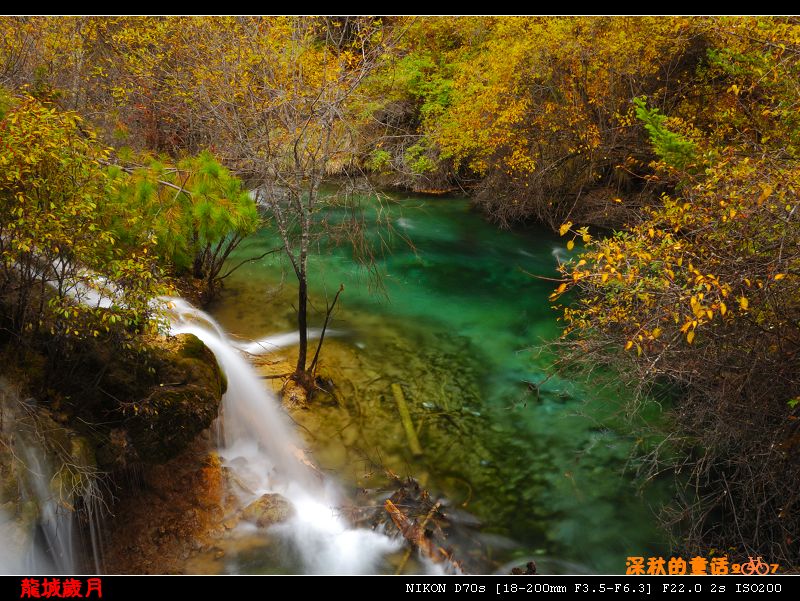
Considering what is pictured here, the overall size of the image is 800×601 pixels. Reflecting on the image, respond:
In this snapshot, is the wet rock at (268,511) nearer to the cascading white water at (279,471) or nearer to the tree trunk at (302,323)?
the cascading white water at (279,471)

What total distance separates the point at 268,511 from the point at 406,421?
7.82 feet

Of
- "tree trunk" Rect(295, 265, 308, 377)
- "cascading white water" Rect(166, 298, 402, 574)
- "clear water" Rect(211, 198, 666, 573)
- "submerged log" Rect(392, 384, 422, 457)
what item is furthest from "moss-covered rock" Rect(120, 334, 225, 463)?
"submerged log" Rect(392, 384, 422, 457)

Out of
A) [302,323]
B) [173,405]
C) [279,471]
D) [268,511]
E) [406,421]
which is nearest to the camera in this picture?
[173,405]

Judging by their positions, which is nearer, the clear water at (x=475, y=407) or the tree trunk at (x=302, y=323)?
the clear water at (x=475, y=407)

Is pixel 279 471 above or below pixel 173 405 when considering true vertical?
below

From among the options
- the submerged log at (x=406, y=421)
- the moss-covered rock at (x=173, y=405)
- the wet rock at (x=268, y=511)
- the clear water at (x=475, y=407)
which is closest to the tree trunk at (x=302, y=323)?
the clear water at (x=475, y=407)

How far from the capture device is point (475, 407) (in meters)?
8.28

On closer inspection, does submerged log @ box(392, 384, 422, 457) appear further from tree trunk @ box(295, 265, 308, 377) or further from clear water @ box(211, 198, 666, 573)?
tree trunk @ box(295, 265, 308, 377)

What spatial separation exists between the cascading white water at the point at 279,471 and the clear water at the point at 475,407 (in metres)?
0.41

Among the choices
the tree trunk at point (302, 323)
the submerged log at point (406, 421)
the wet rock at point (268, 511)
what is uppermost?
the tree trunk at point (302, 323)

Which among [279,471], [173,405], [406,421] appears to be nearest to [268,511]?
[279,471]

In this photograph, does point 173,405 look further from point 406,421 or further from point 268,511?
point 406,421

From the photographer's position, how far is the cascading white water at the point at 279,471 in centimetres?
593
